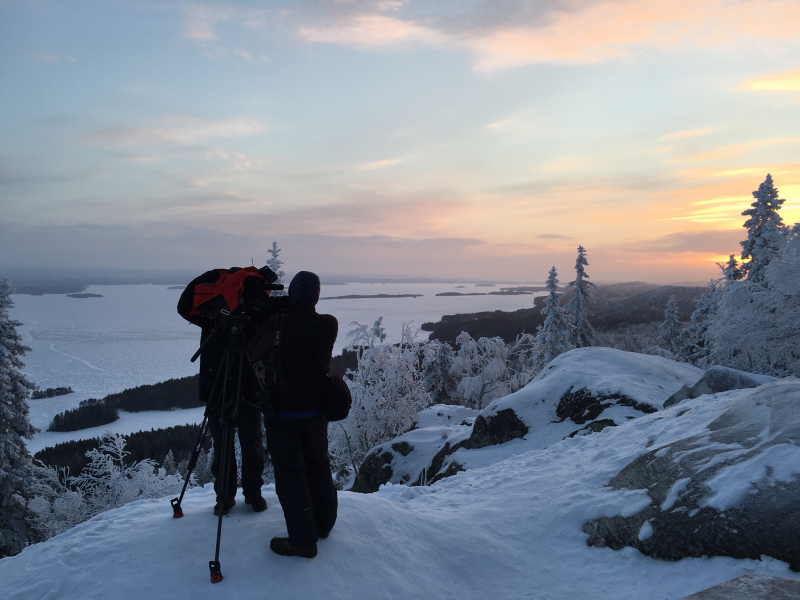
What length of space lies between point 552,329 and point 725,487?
27.1 metres

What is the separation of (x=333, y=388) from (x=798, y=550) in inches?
180

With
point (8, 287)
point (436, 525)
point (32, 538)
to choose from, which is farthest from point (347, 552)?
point (32, 538)

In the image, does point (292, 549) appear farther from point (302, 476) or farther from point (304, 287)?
point (304, 287)

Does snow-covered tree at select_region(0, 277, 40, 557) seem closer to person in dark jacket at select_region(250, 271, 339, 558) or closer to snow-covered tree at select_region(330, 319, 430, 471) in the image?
snow-covered tree at select_region(330, 319, 430, 471)

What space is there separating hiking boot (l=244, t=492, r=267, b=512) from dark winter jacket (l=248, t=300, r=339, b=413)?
59.4 inches

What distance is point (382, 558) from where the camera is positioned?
407 centimetres

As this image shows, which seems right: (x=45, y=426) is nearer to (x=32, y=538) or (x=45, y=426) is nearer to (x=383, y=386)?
(x=32, y=538)

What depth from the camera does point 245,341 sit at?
4.43 metres

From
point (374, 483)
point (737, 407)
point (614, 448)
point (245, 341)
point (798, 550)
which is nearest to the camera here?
point (798, 550)

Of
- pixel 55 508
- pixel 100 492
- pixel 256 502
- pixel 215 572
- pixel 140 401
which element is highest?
pixel 215 572

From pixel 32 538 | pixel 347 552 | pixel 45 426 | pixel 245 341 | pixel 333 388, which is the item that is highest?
pixel 245 341

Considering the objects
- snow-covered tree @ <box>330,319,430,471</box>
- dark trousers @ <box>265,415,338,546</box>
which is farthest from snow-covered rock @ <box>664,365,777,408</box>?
snow-covered tree @ <box>330,319,430,471</box>

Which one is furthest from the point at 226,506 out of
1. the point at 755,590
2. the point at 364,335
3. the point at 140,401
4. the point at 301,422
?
the point at 140,401

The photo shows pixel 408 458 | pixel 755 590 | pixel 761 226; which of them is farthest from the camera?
pixel 761 226
